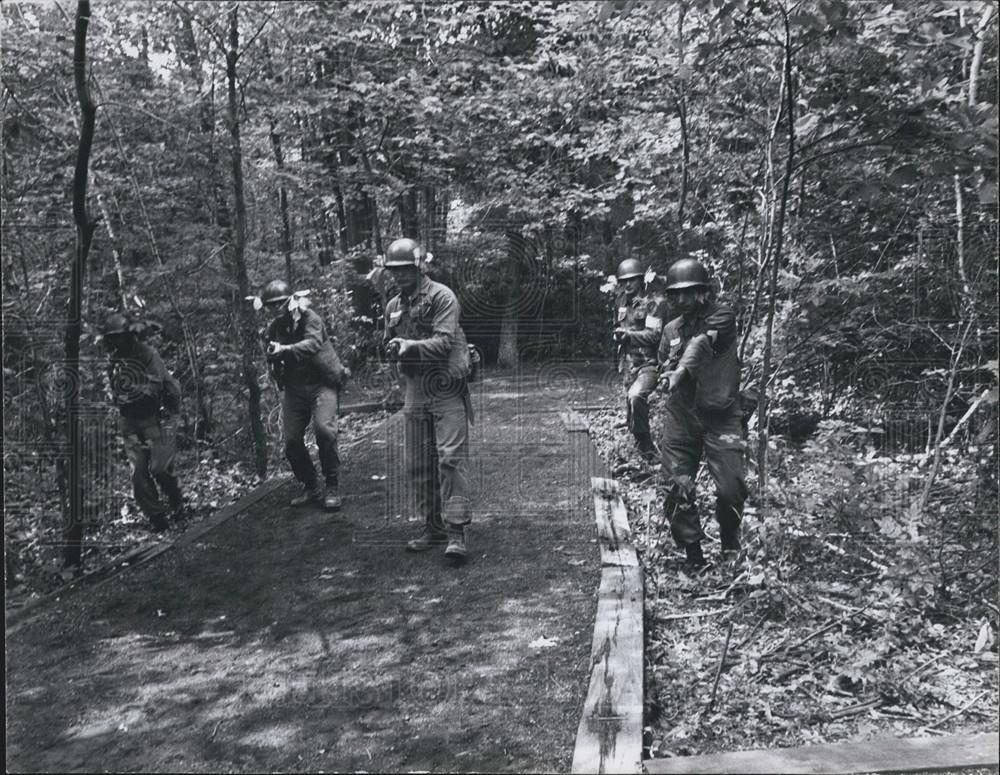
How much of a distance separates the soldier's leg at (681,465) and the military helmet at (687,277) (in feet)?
2.59

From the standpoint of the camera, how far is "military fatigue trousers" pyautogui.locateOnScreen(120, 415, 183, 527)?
6.36m

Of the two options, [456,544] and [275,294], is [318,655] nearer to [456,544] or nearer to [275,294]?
[456,544]

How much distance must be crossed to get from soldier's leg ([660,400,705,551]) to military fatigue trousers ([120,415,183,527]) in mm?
4134

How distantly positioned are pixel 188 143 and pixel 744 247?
213 inches

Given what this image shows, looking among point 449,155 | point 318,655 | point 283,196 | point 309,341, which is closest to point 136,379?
point 309,341

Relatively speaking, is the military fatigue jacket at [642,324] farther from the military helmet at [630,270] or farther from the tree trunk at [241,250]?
the tree trunk at [241,250]

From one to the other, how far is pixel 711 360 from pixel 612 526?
4.94ft

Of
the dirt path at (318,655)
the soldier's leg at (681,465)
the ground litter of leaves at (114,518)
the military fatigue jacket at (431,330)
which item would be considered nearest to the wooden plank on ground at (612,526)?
the dirt path at (318,655)

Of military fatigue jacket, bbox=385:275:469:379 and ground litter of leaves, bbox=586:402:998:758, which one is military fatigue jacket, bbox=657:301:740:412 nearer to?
ground litter of leaves, bbox=586:402:998:758

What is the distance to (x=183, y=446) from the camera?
28.0 ft

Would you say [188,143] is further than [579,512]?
Yes

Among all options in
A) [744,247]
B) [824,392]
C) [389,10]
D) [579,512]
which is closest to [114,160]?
[389,10]

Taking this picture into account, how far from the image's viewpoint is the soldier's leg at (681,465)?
5.18 m

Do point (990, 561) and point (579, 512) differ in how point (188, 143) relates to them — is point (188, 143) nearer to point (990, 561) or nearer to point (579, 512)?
point (579, 512)
